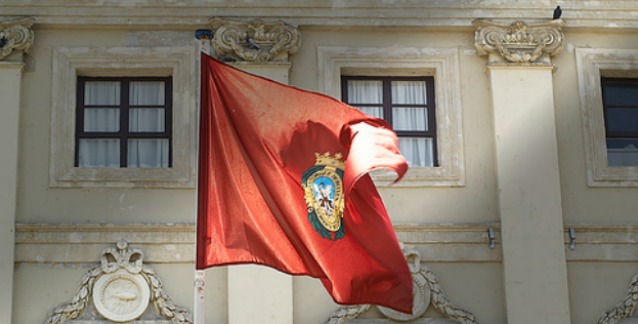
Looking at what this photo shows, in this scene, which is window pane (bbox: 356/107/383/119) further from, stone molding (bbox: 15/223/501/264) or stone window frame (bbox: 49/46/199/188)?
stone molding (bbox: 15/223/501/264)

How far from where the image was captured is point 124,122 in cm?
1808

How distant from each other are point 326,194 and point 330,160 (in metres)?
0.42

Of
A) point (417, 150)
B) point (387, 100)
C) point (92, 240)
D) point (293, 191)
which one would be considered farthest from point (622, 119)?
point (92, 240)

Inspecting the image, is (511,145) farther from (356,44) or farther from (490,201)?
(356,44)

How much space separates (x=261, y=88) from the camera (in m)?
14.7

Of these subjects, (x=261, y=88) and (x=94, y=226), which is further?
(x=94, y=226)

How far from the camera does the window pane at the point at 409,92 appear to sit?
727 inches

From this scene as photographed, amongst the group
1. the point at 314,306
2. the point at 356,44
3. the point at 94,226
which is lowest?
the point at 314,306

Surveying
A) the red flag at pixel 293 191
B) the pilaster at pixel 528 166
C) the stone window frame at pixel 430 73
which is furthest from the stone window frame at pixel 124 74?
the pilaster at pixel 528 166

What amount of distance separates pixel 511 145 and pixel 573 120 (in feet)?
3.44

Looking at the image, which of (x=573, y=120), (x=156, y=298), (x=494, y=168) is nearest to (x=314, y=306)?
(x=156, y=298)

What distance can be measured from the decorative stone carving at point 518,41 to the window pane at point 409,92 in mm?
1019

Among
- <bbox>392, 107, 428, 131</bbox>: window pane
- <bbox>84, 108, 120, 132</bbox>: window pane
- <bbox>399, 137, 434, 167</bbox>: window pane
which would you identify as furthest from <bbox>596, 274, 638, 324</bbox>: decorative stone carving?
<bbox>84, 108, 120, 132</bbox>: window pane

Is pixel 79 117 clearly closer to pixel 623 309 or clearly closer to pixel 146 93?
pixel 146 93
